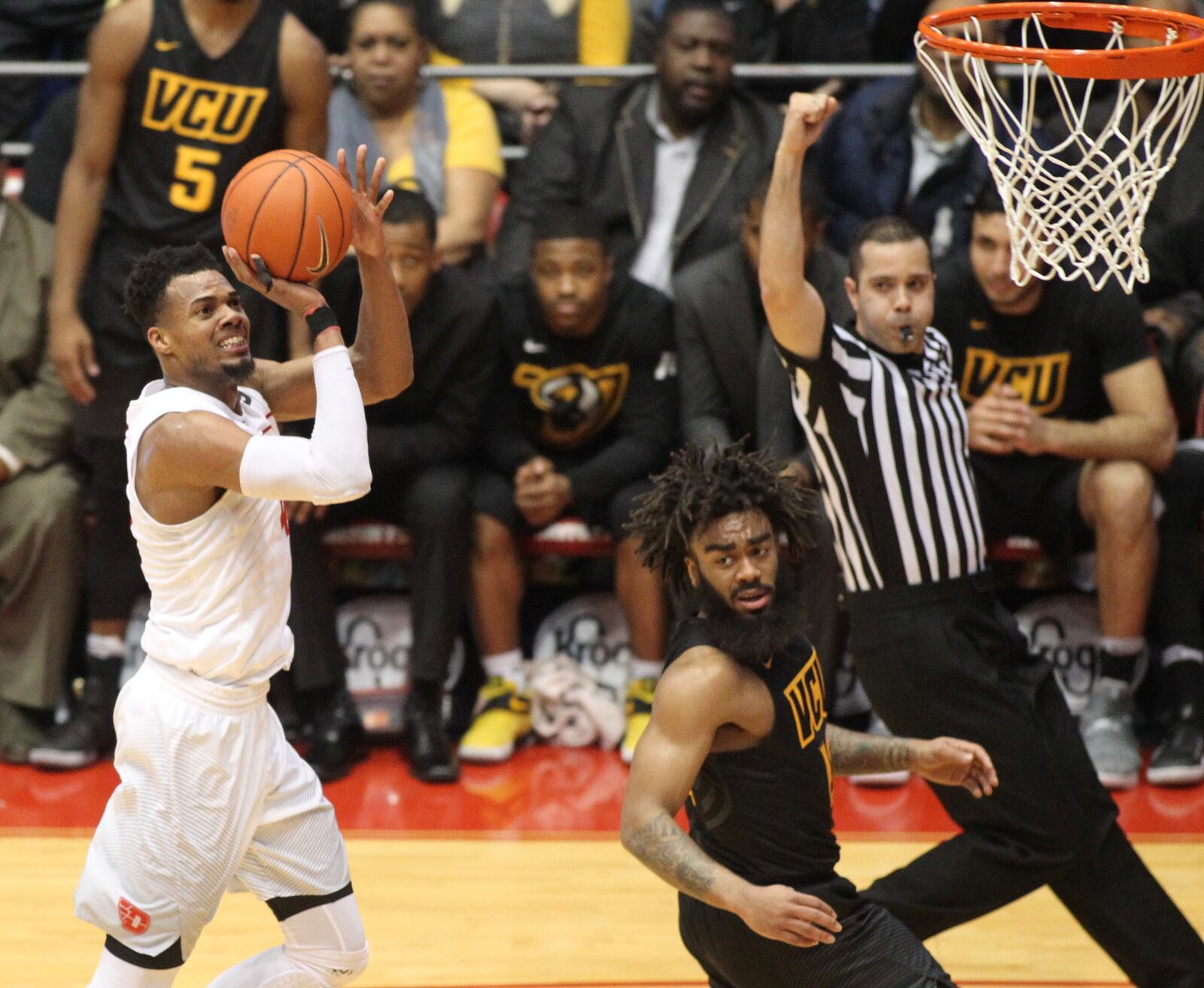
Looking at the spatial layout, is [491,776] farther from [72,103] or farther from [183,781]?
[72,103]

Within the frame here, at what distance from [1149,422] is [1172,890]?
5.22 ft

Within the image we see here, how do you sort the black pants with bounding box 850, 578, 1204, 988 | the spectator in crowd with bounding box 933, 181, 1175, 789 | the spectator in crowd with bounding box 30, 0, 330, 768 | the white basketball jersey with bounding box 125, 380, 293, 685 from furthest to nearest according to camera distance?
the spectator in crowd with bounding box 30, 0, 330, 768 → the spectator in crowd with bounding box 933, 181, 1175, 789 → the black pants with bounding box 850, 578, 1204, 988 → the white basketball jersey with bounding box 125, 380, 293, 685

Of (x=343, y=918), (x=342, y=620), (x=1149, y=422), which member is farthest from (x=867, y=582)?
(x=342, y=620)

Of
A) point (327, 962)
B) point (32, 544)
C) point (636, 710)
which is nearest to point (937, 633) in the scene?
point (327, 962)

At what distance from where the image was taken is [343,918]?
3.74 meters

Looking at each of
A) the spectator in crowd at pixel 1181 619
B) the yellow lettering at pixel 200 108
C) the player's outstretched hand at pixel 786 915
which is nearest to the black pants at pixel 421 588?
the yellow lettering at pixel 200 108

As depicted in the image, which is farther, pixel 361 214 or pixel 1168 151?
pixel 1168 151

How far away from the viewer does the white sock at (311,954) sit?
373cm

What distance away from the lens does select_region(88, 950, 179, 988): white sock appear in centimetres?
362

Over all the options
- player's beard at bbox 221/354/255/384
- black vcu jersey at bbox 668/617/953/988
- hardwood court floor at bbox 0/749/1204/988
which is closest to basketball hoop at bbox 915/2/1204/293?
black vcu jersey at bbox 668/617/953/988

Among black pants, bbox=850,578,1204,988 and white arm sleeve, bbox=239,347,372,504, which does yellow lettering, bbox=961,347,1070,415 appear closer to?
black pants, bbox=850,578,1204,988

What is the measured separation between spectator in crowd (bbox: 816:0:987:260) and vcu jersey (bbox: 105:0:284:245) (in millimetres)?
2236

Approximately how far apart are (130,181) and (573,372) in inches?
67.3

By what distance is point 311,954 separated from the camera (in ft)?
12.3
